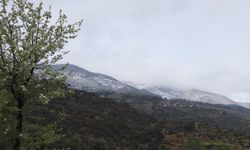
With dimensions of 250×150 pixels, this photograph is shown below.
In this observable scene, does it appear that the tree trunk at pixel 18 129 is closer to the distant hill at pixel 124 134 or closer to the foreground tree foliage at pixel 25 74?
the foreground tree foliage at pixel 25 74

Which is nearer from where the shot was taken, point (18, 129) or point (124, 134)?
point (18, 129)

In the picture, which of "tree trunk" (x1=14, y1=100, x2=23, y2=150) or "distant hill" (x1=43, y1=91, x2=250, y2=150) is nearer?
"tree trunk" (x1=14, y1=100, x2=23, y2=150)

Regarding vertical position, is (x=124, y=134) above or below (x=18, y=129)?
above

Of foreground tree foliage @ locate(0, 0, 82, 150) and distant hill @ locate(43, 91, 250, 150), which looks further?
distant hill @ locate(43, 91, 250, 150)

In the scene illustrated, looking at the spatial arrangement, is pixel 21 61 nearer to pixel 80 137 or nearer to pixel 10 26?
pixel 10 26

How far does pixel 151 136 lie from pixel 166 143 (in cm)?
337

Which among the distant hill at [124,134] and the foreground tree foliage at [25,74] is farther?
the distant hill at [124,134]

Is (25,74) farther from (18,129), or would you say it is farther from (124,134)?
(124,134)

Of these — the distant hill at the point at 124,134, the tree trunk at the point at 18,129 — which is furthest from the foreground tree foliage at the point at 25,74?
the distant hill at the point at 124,134

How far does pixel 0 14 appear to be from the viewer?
22.0m

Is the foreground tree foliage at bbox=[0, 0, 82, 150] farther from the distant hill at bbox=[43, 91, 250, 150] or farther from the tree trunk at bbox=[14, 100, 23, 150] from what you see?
the distant hill at bbox=[43, 91, 250, 150]

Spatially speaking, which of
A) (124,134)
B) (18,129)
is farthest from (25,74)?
(124,134)

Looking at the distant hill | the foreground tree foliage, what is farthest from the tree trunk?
the distant hill

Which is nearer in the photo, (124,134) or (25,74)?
(25,74)
